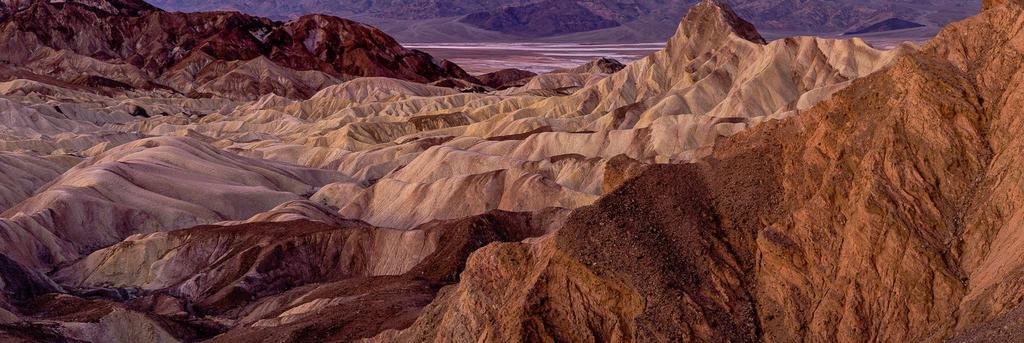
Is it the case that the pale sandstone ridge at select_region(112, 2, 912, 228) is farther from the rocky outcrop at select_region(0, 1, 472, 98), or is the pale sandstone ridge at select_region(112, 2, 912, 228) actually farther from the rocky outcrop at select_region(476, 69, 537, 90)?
the rocky outcrop at select_region(476, 69, 537, 90)

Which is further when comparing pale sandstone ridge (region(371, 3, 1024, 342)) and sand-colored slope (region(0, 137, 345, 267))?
sand-colored slope (region(0, 137, 345, 267))

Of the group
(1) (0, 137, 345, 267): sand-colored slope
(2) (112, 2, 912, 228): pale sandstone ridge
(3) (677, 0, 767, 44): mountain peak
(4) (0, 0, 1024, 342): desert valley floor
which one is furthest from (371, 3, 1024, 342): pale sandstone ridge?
(3) (677, 0, 767, 44): mountain peak

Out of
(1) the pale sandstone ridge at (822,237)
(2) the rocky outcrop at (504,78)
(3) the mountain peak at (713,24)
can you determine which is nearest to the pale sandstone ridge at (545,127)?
(3) the mountain peak at (713,24)

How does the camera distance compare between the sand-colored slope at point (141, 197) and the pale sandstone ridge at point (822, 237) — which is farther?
the sand-colored slope at point (141, 197)

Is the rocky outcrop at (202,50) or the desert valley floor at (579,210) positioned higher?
the desert valley floor at (579,210)

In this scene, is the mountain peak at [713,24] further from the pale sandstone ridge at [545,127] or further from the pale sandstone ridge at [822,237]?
the pale sandstone ridge at [822,237]

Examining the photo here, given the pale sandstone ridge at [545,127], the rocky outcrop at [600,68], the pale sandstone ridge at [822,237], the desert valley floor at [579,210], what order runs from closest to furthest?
the pale sandstone ridge at [822,237], the desert valley floor at [579,210], the pale sandstone ridge at [545,127], the rocky outcrop at [600,68]

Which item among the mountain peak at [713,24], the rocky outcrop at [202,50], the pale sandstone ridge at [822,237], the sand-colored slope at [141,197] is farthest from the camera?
the rocky outcrop at [202,50]

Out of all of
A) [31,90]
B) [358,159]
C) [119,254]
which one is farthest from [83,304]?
[31,90]

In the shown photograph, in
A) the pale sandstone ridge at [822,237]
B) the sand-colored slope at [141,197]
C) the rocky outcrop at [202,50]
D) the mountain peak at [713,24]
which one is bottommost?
the rocky outcrop at [202,50]
